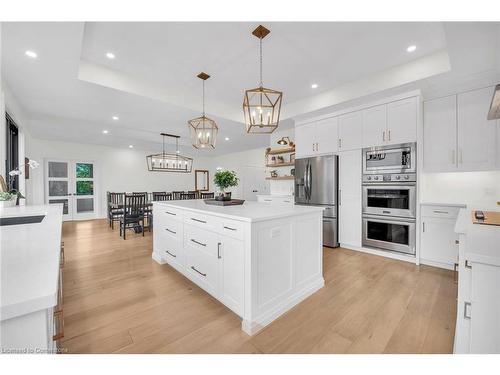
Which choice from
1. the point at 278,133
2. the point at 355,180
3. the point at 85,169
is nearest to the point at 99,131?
the point at 85,169

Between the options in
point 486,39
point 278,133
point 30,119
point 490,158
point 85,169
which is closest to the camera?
point 486,39

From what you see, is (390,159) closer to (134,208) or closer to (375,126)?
(375,126)

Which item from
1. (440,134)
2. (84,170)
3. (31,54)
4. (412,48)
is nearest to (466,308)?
(412,48)

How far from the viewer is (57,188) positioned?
674 centimetres

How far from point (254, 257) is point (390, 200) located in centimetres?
262

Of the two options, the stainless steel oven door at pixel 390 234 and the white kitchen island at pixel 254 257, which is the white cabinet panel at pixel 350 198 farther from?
the white kitchen island at pixel 254 257

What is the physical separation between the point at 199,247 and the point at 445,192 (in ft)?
11.7

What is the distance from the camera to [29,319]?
60 cm

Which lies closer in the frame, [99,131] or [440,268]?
[440,268]

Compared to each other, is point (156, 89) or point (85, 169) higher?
point (156, 89)

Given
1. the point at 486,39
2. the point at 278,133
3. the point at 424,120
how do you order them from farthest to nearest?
the point at 278,133 < the point at 424,120 < the point at 486,39

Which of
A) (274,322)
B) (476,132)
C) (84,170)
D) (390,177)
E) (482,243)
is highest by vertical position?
(476,132)

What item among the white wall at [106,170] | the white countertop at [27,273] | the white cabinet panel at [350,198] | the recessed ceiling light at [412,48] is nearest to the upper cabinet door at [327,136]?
the white cabinet panel at [350,198]

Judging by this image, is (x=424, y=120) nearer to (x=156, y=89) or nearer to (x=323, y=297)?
(x=323, y=297)
